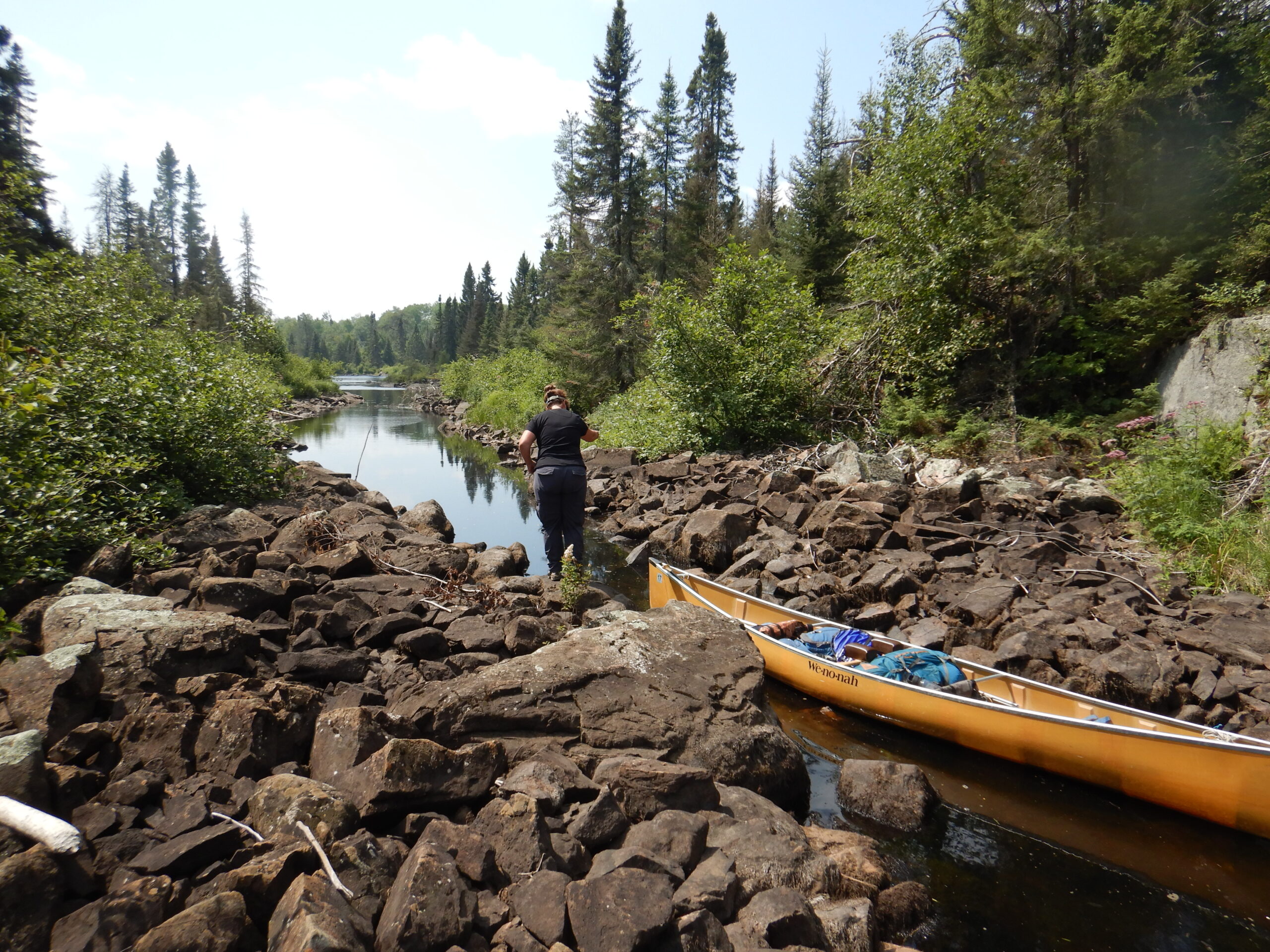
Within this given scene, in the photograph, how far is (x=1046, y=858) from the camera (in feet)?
15.6

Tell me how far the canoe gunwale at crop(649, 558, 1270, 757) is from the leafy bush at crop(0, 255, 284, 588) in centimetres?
586

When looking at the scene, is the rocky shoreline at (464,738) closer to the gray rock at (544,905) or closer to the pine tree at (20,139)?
the gray rock at (544,905)

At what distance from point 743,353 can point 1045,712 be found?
37.9ft

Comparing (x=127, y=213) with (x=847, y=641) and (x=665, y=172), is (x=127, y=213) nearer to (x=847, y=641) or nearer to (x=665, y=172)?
(x=665, y=172)

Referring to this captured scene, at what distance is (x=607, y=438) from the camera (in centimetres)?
2053

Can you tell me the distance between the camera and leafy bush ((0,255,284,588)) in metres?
5.15

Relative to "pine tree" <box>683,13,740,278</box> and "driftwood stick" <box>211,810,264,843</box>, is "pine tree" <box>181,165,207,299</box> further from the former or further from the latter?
"driftwood stick" <box>211,810,264,843</box>

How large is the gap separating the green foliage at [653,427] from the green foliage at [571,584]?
9.57m

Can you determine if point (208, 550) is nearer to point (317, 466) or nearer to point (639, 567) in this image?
point (639, 567)

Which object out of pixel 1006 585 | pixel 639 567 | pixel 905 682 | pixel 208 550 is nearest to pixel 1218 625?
pixel 1006 585

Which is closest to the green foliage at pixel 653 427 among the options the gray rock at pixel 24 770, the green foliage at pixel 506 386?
the green foliage at pixel 506 386

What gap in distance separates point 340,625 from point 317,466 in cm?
951

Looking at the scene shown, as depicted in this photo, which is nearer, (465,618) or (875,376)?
(465,618)

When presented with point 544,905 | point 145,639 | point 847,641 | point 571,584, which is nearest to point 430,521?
point 571,584
